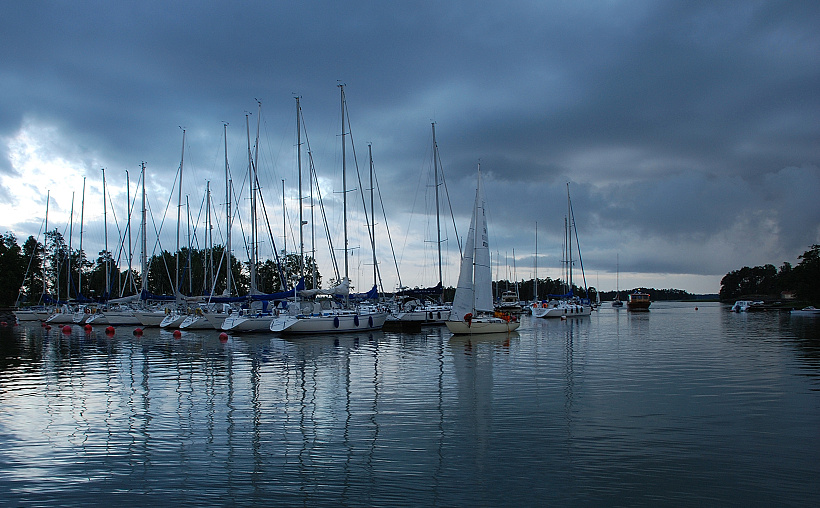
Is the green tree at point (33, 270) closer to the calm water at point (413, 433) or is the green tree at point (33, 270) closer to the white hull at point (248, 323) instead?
the white hull at point (248, 323)

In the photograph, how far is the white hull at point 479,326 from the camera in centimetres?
4069

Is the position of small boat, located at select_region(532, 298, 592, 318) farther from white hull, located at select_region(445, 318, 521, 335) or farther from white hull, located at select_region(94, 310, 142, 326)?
white hull, located at select_region(94, 310, 142, 326)

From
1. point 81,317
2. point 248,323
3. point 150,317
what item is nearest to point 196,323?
point 150,317

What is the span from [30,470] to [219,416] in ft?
15.7

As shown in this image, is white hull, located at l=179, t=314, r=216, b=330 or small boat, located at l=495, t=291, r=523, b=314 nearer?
white hull, located at l=179, t=314, r=216, b=330

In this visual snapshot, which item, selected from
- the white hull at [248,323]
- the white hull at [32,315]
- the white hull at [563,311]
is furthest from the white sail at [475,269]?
the white hull at [32,315]

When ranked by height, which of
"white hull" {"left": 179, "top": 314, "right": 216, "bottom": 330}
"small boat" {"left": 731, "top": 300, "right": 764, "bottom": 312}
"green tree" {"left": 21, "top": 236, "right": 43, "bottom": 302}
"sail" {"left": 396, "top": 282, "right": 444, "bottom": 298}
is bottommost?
"small boat" {"left": 731, "top": 300, "right": 764, "bottom": 312}

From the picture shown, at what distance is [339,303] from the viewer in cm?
5772

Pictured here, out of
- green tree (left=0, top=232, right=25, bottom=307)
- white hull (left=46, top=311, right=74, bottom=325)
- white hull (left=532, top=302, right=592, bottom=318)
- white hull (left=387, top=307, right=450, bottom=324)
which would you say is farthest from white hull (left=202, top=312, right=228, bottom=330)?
green tree (left=0, top=232, right=25, bottom=307)

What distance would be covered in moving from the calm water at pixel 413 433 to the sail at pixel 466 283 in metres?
14.4

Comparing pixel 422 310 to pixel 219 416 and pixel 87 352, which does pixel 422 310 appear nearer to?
pixel 87 352

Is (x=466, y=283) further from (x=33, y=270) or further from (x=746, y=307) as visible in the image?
(x=33, y=270)

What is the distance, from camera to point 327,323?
45219mm

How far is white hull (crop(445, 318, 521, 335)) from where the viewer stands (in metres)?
40.7
